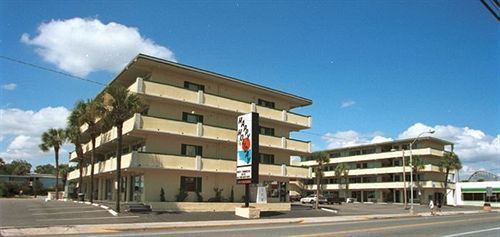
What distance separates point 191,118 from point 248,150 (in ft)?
27.4

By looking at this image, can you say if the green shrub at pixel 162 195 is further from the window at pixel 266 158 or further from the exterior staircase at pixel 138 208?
the window at pixel 266 158

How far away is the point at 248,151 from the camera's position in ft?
120

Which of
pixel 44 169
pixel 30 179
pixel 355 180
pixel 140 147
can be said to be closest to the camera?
pixel 140 147

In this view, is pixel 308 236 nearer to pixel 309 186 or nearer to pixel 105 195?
pixel 105 195

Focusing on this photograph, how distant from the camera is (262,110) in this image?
1848 inches

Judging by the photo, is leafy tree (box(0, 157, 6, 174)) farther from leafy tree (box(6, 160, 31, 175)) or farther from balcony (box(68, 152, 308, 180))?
balcony (box(68, 152, 308, 180))

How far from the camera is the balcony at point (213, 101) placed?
1500 inches

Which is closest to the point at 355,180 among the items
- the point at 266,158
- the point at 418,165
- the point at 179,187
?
the point at 418,165

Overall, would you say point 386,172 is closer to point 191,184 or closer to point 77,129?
point 191,184

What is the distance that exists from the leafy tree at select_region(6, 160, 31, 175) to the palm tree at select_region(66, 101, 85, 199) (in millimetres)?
62259

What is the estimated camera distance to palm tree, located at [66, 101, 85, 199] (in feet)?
140

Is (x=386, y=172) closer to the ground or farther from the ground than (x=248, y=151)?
closer to the ground

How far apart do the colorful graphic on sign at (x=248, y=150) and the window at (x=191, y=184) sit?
20.5 ft

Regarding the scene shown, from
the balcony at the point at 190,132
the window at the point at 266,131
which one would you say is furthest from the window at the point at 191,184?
the window at the point at 266,131
